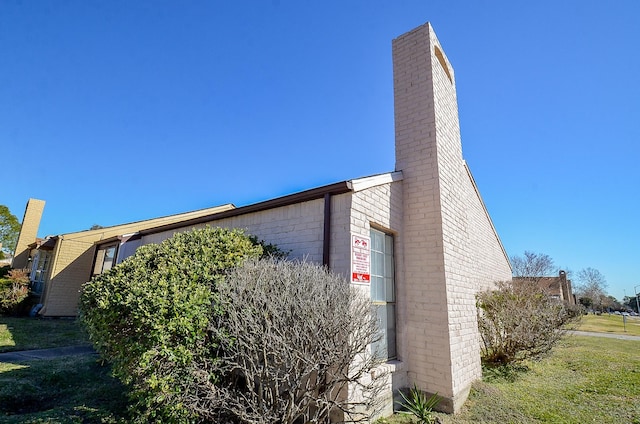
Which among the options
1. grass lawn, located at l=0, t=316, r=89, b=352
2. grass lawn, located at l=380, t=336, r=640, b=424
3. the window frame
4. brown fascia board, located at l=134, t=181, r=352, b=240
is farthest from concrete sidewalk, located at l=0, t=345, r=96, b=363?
grass lawn, located at l=380, t=336, r=640, b=424

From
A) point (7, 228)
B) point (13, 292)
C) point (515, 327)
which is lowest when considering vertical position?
point (515, 327)

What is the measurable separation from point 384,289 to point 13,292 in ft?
55.1

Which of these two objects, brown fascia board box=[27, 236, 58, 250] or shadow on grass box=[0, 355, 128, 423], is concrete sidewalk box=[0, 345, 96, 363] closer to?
shadow on grass box=[0, 355, 128, 423]

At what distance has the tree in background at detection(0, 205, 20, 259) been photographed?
31125mm

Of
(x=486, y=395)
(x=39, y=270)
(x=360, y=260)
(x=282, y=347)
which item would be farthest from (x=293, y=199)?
(x=39, y=270)

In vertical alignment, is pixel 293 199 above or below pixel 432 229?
above

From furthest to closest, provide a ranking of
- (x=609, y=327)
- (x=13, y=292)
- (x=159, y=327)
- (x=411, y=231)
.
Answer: (x=609, y=327), (x=13, y=292), (x=411, y=231), (x=159, y=327)

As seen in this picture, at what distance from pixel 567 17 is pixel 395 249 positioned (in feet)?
22.4

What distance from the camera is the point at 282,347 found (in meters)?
3.34

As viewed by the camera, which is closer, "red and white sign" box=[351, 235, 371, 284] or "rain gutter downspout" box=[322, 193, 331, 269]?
"red and white sign" box=[351, 235, 371, 284]

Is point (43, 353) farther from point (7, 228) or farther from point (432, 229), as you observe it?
point (7, 228)

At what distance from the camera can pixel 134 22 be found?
8.21 metres

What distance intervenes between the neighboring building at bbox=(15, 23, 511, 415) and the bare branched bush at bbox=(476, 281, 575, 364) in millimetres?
1560

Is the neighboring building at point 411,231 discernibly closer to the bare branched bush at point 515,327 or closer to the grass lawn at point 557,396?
the grass lawn at point 557,396
